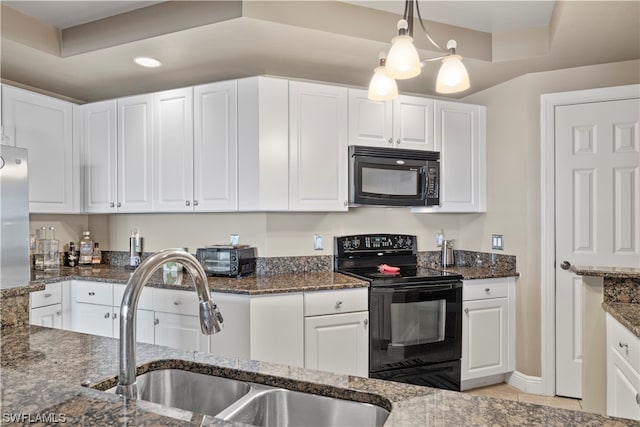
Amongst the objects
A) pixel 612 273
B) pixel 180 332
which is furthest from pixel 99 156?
pixel 612 273

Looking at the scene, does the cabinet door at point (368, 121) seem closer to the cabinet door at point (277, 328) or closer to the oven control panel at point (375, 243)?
the oven control panel at point (375, 243)

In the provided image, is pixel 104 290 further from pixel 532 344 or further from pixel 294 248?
pixel 532 344

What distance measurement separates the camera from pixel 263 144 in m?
2.75

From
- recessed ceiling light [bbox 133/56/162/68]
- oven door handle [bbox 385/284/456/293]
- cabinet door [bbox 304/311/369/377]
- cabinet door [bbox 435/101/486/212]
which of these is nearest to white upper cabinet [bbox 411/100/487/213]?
cabinet door [bbox 435/101/486/212]

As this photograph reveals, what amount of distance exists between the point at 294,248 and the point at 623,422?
8.15 ft

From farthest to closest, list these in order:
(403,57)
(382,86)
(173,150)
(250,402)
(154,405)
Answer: (173,150), (382,86), (403,57), (250,402), (154,405)

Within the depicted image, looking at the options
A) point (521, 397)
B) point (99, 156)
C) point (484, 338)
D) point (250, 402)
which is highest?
point (99, 156)

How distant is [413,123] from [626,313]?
190 centimetres

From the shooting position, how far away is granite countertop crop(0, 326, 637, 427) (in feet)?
2.53

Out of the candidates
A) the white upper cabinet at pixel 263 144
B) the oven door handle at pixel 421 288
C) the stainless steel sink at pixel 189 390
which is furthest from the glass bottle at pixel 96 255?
the stainless steel sink at pixel 189 390

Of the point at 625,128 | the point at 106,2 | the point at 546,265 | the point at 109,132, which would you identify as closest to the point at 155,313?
the point at 109,132

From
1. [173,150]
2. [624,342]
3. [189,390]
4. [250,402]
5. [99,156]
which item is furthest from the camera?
[99,156]

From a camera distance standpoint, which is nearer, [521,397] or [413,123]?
[521,397]

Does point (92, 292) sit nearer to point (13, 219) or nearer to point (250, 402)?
point (13, 219)
